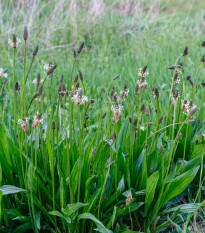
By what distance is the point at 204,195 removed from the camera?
77.5 inches

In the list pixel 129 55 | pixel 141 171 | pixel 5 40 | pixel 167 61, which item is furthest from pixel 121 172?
pixel 5 40

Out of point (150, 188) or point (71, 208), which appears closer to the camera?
point (71, 208)

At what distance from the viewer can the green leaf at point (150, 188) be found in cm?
146

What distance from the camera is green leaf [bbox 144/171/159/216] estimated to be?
4.79ft

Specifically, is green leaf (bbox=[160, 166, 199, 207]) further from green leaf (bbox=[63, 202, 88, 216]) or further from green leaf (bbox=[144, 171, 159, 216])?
green leaf (bbox=[63, 202, 88, 216])

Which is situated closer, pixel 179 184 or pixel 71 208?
pixel 71 208

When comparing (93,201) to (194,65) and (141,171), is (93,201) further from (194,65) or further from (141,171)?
(194,65)

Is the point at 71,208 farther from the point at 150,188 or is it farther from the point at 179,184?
the point at 179,184

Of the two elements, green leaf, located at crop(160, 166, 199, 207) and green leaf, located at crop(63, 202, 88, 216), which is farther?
green leaf, located at crop(160, 166, 199, 207)

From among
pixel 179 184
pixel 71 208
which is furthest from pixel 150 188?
pixel 71 208

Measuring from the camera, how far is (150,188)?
4.95 feet

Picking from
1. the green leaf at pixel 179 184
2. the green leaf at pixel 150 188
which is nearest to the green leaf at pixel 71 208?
the green leaf at pixel 150 188

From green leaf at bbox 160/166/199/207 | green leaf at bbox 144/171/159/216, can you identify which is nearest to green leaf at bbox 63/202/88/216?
green leaf at bbox 144/171/159/216

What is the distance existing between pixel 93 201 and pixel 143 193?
27 cm
